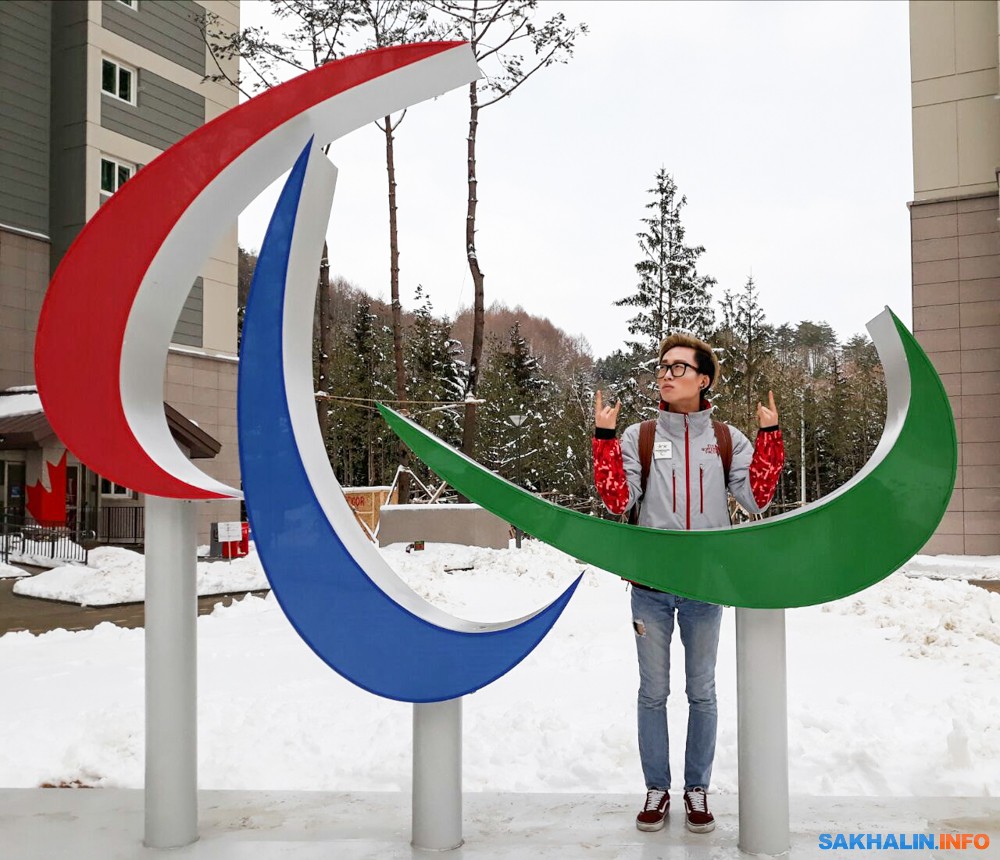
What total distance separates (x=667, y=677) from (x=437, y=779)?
97 cm

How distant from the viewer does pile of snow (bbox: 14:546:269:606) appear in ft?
38.7

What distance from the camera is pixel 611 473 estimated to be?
11.1 feet

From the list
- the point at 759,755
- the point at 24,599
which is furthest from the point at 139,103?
the point at 759,755

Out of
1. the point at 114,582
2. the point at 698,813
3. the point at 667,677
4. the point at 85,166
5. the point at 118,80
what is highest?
the point at 118,80

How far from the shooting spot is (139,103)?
21516 mm

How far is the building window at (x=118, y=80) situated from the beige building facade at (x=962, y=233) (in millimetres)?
17796

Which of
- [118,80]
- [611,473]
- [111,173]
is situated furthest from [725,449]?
[118,80]

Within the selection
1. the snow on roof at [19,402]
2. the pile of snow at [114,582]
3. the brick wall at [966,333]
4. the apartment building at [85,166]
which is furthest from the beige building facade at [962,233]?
the snow on roof at [19,402]

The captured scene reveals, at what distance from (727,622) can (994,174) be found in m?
14.3

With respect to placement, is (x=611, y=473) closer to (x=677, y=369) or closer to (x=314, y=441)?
(x=677, y=369)

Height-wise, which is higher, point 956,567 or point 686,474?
point 686,474

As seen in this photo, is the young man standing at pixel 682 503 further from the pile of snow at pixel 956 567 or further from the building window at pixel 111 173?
the building window at pixel 111 173

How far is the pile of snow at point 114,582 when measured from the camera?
11.8 m

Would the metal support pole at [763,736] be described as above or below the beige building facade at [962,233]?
below
